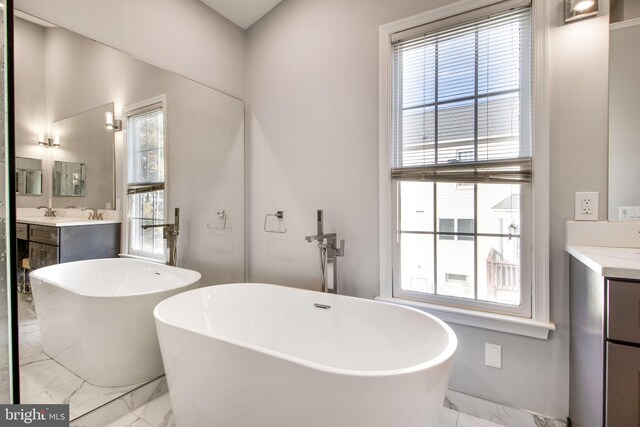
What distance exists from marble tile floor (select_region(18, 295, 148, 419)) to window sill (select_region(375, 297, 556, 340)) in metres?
1.70

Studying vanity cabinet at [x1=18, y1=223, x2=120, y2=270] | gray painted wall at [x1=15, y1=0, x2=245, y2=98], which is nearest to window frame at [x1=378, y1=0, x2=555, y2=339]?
gray painted wall at [x1=15, y1=0, x2=245, y2=98]

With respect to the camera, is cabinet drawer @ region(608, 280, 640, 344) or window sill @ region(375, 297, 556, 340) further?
window sill @ region(375, 297, 556, 340)

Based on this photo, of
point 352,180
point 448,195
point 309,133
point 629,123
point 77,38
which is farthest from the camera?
point 309,133

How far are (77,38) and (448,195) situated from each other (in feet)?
7.07

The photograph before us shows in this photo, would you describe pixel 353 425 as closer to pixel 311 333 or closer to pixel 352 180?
pixel 311 333

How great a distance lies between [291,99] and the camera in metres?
2.24

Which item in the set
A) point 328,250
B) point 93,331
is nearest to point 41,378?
point 93,331

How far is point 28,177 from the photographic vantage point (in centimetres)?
130

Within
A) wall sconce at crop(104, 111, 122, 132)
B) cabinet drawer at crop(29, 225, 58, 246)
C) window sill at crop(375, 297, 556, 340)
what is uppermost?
wall sconce at crop(104, 111, 122, 132)

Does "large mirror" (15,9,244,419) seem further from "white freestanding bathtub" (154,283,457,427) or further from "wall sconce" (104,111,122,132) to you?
"white freestanding bathtub" (154,283,457,427)

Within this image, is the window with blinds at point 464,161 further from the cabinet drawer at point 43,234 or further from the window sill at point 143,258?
the cabinet drawer at point 43,234

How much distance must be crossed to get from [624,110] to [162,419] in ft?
8.88

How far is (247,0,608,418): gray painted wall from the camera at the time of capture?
1.39m

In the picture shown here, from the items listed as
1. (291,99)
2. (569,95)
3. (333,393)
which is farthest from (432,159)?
(333,393)
